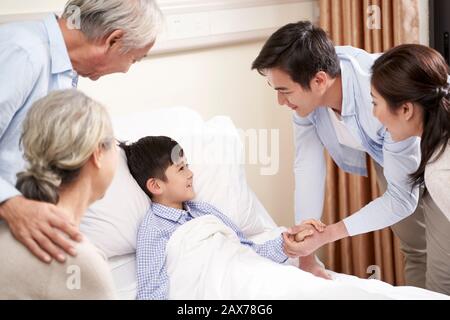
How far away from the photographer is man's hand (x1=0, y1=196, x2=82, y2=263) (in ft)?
2.94

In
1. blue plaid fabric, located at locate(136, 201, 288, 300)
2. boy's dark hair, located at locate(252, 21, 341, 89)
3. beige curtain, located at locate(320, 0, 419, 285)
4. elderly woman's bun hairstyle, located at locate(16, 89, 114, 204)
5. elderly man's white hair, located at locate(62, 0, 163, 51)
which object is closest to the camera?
elderly woman's bun hairstyle, located at locate(16, 89, 114, 204)

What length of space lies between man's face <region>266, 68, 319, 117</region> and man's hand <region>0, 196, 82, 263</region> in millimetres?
522

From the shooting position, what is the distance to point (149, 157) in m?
1.27

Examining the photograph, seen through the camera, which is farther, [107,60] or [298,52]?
[298,52]

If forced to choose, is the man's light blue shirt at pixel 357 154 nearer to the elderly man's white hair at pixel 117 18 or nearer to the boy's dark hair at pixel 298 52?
the boy's dark hair at pixel 298 52

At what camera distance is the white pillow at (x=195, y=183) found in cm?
121

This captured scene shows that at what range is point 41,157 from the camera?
0.89m

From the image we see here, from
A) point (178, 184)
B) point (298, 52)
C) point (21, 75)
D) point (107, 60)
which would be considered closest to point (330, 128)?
point (298, 52)

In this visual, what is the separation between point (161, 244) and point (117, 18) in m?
0.41

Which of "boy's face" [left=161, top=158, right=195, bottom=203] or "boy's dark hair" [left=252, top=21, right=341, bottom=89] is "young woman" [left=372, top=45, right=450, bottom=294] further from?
"boy's face" [left=161, top=158, right=195, bottom=203]

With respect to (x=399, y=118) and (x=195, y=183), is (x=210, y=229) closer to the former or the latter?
(x=195, y=183)

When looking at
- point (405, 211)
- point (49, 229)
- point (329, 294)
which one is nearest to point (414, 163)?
point (405, 211)

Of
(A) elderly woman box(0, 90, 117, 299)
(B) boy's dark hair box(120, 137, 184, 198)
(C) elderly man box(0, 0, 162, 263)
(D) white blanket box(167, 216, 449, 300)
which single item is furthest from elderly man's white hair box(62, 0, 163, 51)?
(D) white blanket box(167, 216, 449, 300)

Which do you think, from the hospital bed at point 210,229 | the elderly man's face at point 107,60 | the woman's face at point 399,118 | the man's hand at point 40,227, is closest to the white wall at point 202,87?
the hospital bed at point 210,229
